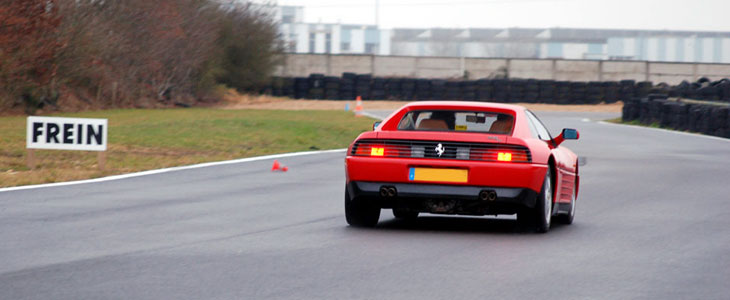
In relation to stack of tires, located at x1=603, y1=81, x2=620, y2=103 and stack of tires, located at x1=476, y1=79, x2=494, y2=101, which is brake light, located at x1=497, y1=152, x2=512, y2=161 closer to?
stack of tires, located at x1=476, y1=79, x2=494, y2=101

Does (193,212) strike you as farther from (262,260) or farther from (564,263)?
(564,263)

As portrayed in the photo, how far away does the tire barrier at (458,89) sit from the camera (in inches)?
2221

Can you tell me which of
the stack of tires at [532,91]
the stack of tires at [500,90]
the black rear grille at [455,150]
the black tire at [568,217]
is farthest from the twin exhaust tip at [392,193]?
the stack of tires at [532,91]

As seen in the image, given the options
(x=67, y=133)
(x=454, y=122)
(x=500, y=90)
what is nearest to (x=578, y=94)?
(x=500, y=90)

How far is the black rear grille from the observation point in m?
9.75

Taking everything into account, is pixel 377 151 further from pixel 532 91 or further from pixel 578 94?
pixel 578 94

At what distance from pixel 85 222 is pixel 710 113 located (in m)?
24.5

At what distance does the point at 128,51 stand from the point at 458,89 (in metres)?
17.9

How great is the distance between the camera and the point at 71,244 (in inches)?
358

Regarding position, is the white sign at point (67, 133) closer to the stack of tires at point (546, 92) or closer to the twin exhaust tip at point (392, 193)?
the twin exhaust tip at point (392, 193)

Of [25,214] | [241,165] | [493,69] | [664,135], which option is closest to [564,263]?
[25,214]

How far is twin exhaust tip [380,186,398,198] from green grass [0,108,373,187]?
6800 millimetres

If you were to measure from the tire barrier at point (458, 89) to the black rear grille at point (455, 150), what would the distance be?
4572 cm

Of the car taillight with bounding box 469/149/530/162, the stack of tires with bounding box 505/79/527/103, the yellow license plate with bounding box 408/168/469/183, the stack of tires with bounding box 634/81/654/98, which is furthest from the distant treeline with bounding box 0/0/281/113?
the stack of tires with bounding box 634/81/654/98
